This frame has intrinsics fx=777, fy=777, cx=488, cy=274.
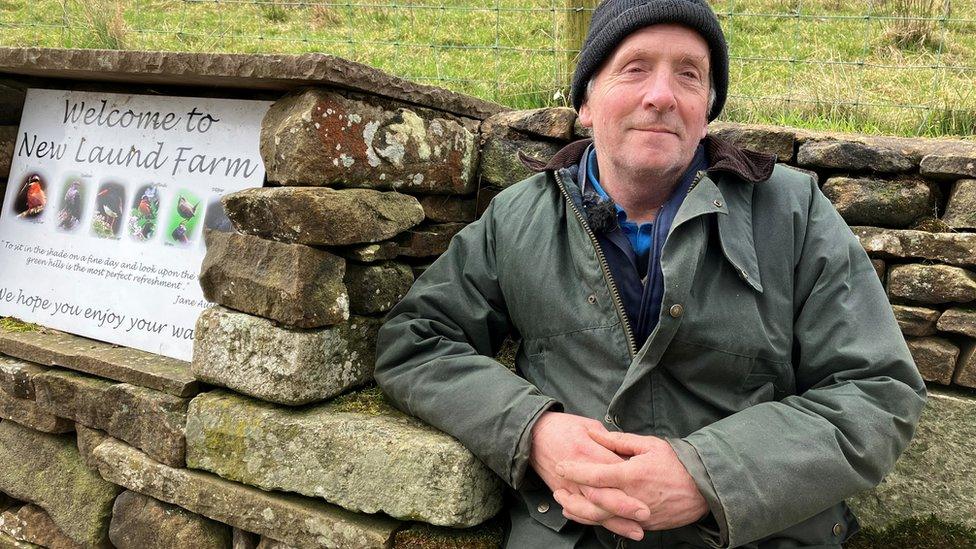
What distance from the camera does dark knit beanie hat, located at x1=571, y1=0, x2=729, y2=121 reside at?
6.93 feet

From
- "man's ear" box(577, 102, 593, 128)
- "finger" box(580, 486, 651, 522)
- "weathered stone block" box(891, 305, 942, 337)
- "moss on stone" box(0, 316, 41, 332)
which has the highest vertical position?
"man's ear" box(577, 102, 593, 128)

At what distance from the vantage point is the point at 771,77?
13.4 ft

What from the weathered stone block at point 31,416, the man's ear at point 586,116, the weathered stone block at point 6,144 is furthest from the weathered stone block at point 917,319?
the weathered stone block at point 6,144

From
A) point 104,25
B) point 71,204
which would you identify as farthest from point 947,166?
point 104,25

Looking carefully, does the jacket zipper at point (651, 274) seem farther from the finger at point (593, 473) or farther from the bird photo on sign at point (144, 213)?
the bird photo on sign at point (144, 213)

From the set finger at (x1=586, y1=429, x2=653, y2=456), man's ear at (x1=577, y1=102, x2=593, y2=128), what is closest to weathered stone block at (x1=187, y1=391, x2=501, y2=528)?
finger at (x1=586, y1=429, x2=653, y2=456)

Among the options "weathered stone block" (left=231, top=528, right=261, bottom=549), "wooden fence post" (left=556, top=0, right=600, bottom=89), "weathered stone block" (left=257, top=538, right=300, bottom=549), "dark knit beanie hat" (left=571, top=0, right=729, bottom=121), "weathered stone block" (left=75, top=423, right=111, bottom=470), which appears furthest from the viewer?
"wooden fence post" (left=556, top=0, right=600, bottom=89)

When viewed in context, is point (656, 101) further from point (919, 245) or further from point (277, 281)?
point (277, 281)

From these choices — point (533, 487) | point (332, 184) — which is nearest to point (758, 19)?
point (332, 184)

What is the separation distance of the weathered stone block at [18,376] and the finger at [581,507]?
2123 mm

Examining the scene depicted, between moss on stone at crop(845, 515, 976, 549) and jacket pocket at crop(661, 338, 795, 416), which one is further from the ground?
jacket pocket at crop(661, 338, 795, 416)

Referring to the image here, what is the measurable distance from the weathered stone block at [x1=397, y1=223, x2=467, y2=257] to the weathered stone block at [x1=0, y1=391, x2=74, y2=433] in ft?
4.79

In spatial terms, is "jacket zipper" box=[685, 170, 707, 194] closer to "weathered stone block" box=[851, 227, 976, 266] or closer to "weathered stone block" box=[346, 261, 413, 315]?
"weathered stone block" box=[851, 227, 976, 266]

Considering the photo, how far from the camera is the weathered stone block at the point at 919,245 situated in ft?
8.03
